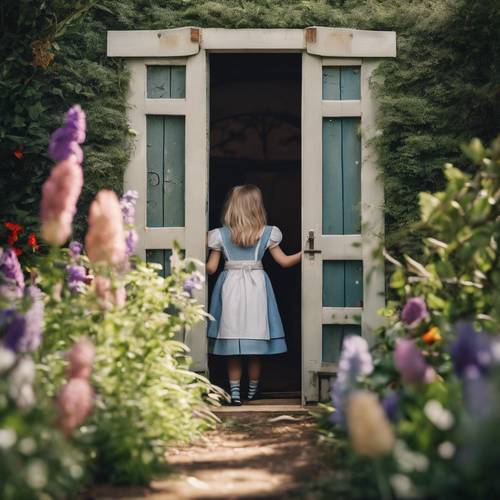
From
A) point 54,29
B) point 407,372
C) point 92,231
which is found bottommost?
point 407,372

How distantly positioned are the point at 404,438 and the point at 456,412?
23 cm

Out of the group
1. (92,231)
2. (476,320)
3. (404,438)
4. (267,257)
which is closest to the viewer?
(404,438)

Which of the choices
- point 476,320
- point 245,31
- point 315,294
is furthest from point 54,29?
point 476,320

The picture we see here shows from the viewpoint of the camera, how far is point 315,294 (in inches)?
250

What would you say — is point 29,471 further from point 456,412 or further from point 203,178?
point 203,178

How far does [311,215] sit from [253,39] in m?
1.36

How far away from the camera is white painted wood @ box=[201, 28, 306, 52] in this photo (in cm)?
636

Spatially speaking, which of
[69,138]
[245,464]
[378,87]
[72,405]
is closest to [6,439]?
[72,405]

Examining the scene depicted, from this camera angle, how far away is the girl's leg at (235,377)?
6551mm

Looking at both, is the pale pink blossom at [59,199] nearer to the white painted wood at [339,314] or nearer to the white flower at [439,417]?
the white flower at [439,417]

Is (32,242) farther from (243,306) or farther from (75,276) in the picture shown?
(243,306)

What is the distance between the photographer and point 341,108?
641cm

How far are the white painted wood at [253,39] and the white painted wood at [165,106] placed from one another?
1.49 feet

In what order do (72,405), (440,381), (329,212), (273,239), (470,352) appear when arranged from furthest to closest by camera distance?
(273,239), (329,212), (440,381), (72,405), (470,352)
